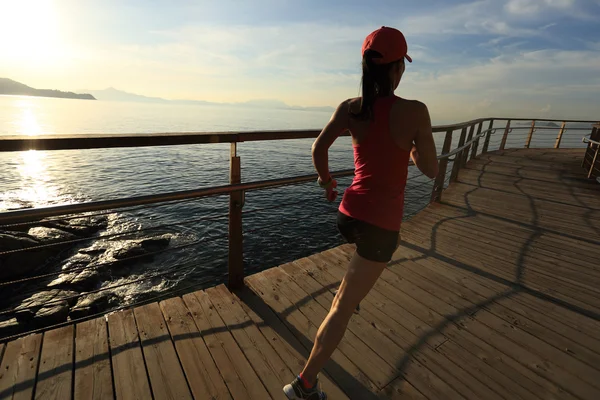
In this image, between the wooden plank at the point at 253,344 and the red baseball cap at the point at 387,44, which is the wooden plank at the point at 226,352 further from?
the red baseball cap at the point at 387,44

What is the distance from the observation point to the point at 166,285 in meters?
9.07

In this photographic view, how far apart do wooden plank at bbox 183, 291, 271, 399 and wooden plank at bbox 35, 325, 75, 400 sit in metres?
0.84

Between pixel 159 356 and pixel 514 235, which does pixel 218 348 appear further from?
pixel 514 235

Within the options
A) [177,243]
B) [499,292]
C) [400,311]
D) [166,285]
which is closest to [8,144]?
[400,311]

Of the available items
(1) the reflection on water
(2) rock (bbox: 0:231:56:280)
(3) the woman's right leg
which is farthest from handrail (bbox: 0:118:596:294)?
(1) the reflection on water

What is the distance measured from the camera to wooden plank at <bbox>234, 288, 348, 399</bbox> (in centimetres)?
203

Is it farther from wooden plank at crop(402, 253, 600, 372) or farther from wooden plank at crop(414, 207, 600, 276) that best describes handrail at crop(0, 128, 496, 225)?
wooden plank at crop(414, 207, 600, 276)

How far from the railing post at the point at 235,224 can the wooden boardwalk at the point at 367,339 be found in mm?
171

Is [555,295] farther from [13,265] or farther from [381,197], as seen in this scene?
[13,265]

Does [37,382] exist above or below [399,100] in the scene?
below

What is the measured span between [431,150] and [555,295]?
9.85 ft

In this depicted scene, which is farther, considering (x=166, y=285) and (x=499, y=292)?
(x=166, y=285)

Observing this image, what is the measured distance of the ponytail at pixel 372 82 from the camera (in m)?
1.41

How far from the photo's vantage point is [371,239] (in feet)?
5.12
